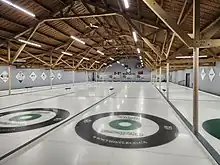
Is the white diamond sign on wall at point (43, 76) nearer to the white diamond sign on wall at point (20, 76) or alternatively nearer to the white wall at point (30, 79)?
the white wall at point (30, 79)

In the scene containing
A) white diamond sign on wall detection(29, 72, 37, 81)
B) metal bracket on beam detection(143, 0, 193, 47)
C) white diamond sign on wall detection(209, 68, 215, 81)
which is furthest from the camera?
white diamond sign on wall detection(29, 72, 37, 81)

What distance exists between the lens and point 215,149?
322 centimetres

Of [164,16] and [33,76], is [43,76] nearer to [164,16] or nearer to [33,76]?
[33,76]

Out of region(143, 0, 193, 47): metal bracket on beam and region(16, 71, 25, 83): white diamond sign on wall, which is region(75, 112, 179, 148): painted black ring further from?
region(16, 71, 25, 83): white diamond sign on wall

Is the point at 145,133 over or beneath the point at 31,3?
beneath

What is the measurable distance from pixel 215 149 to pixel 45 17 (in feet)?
34.2

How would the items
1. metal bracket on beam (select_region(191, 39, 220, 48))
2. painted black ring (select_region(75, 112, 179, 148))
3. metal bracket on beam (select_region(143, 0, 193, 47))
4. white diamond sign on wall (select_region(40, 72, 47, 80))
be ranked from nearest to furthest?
painted black ring (select_region(75, 112, 179, 148)), metal bracket on beam (select_region(143, 0, 193, 47)), metal bracket on beam (select_region(191, 39, 220, 48)), white diamond sign on wall (select_region(40, 72, 47, 80))

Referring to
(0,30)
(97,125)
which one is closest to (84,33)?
(0,30)

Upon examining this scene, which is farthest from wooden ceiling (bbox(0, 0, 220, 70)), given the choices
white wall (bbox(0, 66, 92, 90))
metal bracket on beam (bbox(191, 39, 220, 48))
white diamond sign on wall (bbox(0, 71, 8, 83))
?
white wall (bbox(0, 66, 92, 90))

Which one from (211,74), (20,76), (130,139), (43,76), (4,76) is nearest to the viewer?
(130,139)

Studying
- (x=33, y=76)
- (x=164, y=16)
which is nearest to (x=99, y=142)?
(x=164, y=16)

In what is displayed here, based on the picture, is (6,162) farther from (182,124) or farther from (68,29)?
(68,29)


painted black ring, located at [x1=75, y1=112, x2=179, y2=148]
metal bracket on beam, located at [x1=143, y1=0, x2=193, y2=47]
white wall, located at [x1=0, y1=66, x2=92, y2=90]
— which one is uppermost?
metal bracket on beam, located at [x1=143, y1=0, x2=193, y2=47]

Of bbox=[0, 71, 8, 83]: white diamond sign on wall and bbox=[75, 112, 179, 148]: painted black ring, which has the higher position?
bbox=[0, 71, 8, 83]: white diamond sign on wall
